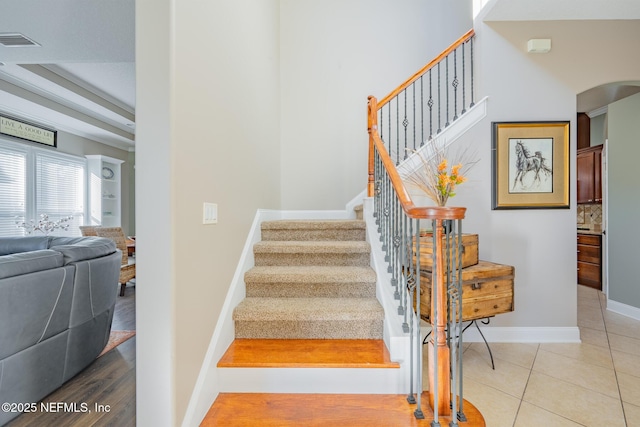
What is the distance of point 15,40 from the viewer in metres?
2.86

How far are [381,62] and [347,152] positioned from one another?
4.27 ft

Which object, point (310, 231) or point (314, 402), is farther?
point (310, 231)

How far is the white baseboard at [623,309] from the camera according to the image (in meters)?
3.45

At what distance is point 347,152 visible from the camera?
13.4 ft

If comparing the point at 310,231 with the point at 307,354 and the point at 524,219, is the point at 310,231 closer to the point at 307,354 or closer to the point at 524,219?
the point at 307,354

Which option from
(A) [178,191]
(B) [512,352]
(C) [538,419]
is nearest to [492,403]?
(C) [538,419]

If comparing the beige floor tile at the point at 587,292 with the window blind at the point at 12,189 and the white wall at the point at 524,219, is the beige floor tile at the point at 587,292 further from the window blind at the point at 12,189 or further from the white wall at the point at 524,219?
the window blind at the point at 12,189

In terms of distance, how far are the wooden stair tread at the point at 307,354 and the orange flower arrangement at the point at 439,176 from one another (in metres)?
1.26

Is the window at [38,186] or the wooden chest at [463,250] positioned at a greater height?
the window at [38,186]

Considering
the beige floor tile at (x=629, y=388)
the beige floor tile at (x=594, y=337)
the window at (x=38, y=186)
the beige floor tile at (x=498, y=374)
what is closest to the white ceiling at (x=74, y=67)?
the window at (x=38, y=186)

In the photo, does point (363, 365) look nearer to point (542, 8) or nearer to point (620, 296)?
point (542, 8)

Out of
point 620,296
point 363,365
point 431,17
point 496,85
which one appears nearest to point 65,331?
point 363,365

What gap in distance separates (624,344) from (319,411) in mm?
3067

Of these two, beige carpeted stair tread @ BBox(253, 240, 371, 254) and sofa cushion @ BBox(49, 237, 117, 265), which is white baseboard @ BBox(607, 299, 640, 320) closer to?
beige carpeted stair tread @ BBox(253, 240, 371, 254)
